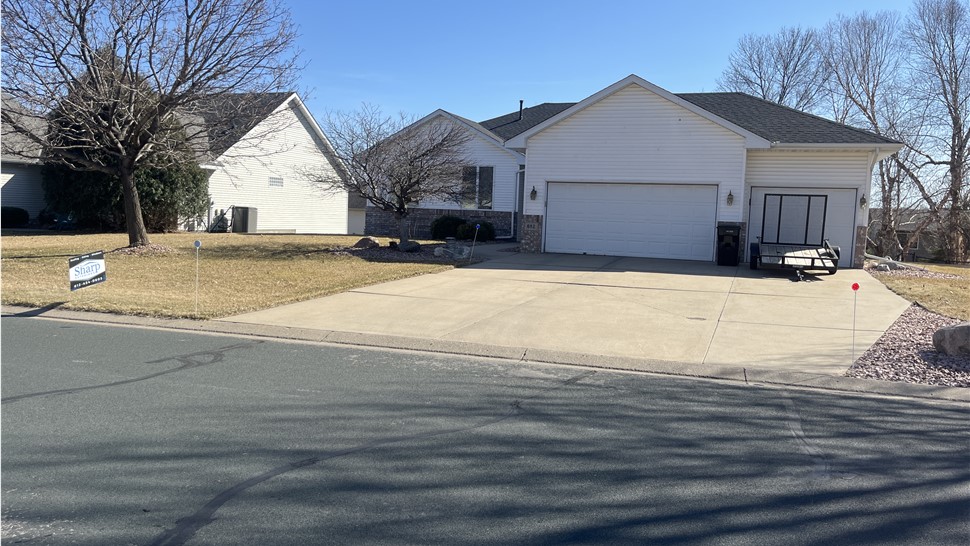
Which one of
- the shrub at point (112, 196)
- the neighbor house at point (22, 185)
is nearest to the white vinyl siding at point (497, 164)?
the shrub at point (112, 196)

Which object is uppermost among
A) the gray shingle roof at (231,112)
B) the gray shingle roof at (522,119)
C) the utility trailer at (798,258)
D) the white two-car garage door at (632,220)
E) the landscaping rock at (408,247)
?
the gray shingle roof at (522,119)

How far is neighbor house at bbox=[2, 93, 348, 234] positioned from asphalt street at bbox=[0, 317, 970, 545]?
16037mm

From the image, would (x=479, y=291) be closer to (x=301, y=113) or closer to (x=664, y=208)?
(x=664, y=208)

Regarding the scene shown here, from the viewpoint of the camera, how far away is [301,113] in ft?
116


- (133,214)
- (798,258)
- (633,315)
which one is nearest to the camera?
(633,315)

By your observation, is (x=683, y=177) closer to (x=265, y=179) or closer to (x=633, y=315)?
(x=633, y=315)

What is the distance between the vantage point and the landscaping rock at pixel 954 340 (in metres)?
8.34

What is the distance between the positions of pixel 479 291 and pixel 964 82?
3222 cm

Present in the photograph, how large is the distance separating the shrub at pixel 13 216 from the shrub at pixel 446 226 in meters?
16.2

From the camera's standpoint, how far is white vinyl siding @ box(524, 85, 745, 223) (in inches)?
786

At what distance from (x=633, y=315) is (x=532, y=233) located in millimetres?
10867

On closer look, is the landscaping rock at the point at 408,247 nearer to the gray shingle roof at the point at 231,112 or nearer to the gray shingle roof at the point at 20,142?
the gray shingle roof at the point at 231,112

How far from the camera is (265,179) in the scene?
34.3 meters

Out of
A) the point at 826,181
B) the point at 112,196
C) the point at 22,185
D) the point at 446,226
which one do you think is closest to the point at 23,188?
the point at 22,185
